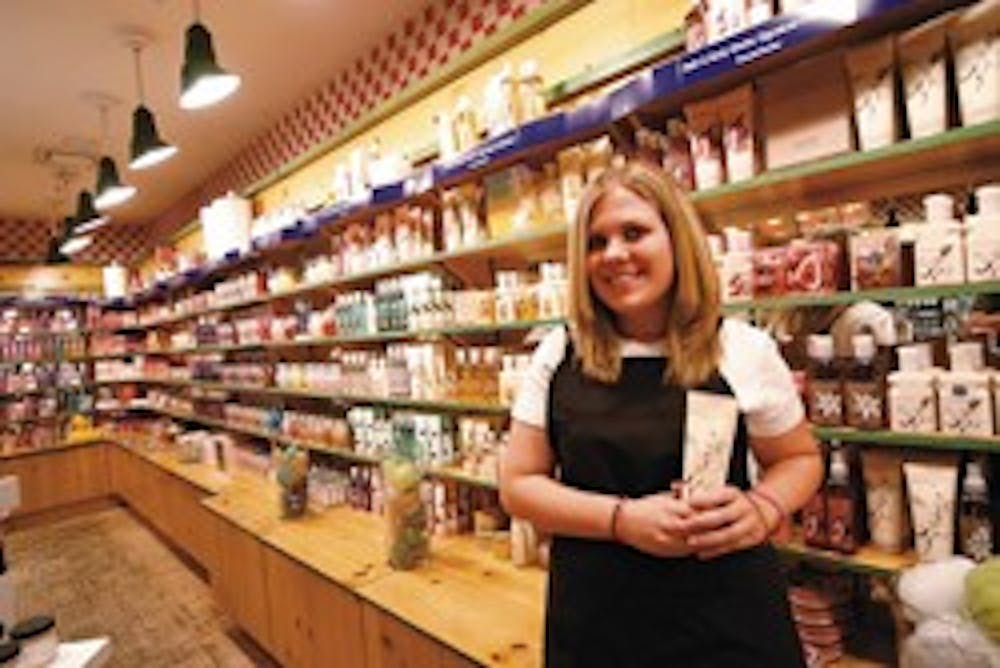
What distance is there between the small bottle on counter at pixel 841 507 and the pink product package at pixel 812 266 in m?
0.43

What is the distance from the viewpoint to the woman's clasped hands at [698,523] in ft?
3.81

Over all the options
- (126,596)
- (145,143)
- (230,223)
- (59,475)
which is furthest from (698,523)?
(59,475)

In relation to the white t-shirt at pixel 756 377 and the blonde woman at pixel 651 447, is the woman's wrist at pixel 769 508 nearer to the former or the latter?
the blonde woman at pixel 651 447

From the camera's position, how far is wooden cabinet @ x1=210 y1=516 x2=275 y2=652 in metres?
3.57

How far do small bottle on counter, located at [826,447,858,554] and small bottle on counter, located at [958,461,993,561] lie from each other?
0.23 metres

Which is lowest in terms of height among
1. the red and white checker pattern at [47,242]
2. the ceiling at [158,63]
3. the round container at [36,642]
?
the round container at [36,642]

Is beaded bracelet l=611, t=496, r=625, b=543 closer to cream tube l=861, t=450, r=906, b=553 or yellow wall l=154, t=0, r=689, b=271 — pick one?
cream tube l=861, t=450, r=906, b=553

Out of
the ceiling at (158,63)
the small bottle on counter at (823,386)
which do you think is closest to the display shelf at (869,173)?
the small bottle on counter at (823,386)

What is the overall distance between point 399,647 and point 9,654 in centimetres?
122

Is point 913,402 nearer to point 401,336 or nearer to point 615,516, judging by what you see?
point 615,516

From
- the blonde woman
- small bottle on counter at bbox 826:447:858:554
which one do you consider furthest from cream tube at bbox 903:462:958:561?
the blonde woman

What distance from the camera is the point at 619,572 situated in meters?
1.33

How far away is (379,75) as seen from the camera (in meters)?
3.98

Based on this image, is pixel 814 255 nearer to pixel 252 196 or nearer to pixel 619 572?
pixel 619 572
